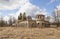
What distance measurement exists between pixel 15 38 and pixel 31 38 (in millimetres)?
1089

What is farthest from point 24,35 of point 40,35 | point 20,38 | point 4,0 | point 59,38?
point 4,0

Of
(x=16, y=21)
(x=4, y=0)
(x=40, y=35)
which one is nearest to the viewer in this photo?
(x=40, y=35)

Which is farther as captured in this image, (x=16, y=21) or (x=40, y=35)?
(x=16, y=21)

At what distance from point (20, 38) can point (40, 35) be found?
4.93 feet

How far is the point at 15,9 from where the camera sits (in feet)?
38.0

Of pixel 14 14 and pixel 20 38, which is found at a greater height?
pixel 14 14

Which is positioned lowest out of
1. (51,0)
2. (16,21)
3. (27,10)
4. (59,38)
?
(59,38)

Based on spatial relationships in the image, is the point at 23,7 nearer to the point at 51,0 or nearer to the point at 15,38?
the point at 51,0

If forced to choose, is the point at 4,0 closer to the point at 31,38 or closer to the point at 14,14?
the point at 14,14

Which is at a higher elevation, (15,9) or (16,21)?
(15,9)

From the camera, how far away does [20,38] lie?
9273 mm

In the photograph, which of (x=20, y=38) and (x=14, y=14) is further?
(x=14, y=14)

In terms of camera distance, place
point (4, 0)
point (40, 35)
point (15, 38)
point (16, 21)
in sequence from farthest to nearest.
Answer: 1. point (16, 21)
2. point (4, 0)
3. point (40, 35)
4. point (15, 38)

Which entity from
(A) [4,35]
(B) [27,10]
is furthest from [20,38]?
(B) [27,10]
